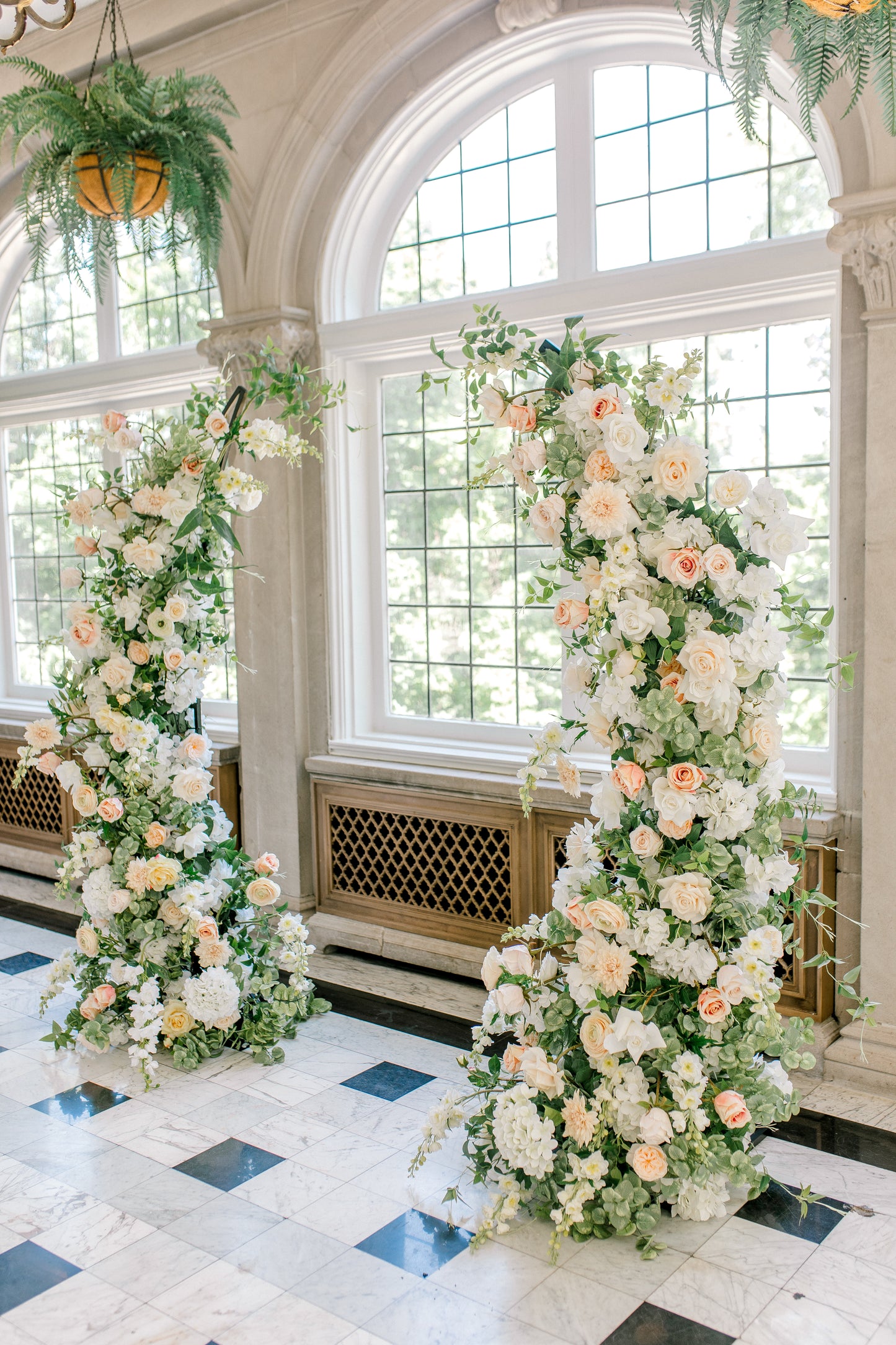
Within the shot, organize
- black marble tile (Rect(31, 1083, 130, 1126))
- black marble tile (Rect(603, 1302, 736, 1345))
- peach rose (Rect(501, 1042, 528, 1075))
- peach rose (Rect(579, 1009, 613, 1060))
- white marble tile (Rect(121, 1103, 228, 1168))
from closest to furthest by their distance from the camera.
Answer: black marble tile (Rect(603, 1302, 736, 1345)) → peach rose (Rect(579, 1009, 613, 1060)) → peach rose (Rect(501, 1042, 528, 1075)) → white marble tile (Rect(121, 1103, 228, 1168)) → black marble tile (Rect(31, 1083, 130, 1126))

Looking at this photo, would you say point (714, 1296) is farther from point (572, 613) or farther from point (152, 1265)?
point (572, 613)

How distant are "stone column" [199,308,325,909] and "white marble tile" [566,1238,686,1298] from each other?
2.49 m

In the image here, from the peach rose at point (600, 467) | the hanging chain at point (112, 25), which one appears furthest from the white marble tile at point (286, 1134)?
the hanging chain at point (112, 25)

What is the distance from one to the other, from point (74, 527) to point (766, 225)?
13.3 ft

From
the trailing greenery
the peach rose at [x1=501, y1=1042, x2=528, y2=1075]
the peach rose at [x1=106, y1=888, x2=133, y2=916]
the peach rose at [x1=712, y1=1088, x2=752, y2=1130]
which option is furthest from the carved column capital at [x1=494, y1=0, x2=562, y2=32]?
the peach rose at [x1=712, y1=1088, x2=752, y2=1130]

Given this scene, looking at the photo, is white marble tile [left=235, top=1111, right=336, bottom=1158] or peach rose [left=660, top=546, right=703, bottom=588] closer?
peach rose [left=660, top=546, right=703, bottom=588]

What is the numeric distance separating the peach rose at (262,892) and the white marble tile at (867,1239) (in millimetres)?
1965

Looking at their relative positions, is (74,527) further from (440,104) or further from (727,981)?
(727,981)

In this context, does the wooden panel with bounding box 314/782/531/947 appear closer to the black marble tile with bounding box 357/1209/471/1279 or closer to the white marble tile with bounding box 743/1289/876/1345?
the black marble tile with bounding box 357/1209/471/1279

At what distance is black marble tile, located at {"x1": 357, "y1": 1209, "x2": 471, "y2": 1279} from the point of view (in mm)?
2615

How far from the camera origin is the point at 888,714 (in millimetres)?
3338

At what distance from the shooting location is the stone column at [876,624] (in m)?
3.22

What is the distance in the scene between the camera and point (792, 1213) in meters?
2.79

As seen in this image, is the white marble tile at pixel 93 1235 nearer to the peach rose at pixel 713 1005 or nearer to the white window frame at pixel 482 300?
the peach rose at pixel 713 1005
